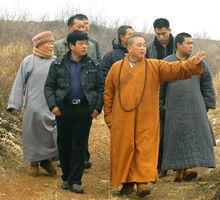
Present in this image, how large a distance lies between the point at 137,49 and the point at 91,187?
190cm

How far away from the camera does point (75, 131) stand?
6.68 meters

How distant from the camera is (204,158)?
710 centimetres

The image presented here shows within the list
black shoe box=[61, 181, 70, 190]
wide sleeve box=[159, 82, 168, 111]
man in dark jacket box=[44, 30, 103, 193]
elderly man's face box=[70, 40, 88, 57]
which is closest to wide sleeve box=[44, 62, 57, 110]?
man in dark jacket box=[44, 30, 103, 193]

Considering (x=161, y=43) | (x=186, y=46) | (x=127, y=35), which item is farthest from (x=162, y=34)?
(x=186, y=46)

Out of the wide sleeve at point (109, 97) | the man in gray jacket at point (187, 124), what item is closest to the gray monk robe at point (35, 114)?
the wide sleeve at point (109, 97)

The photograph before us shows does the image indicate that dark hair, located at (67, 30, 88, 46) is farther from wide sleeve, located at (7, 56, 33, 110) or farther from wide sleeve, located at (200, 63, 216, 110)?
wide sleeve, located at (200, 63, 216, 110)

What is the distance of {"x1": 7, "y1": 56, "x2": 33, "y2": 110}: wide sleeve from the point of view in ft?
24.4

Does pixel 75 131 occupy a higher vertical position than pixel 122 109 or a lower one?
lower

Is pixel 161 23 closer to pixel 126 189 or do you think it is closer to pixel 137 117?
pixel 137 117

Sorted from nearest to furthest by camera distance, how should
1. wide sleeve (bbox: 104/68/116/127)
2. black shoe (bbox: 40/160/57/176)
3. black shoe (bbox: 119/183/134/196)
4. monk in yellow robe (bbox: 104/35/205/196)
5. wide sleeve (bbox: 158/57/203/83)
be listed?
1. wide sleeve (bbox: 158/57/203/83)
2. monk in yellow robe (bbox: 104/35/205/196)
3. black shoe (bbox: 119/183/134/196)
4. wide sleeve (bbox: 104/68/116/127)
5. black shoe (bbox: 40/160/57/176)

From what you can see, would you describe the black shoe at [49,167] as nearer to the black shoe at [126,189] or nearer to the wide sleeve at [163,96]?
the black shoe at [126,189]

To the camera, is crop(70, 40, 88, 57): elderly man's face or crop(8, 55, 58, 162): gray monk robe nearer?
crop(70, 40, 88, 57): elderly man's face

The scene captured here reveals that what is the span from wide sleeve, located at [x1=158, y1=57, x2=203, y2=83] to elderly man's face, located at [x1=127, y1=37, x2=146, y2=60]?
9.6 inches

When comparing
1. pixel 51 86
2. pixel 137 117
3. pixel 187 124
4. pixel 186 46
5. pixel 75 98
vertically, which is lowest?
pixel 187 124
